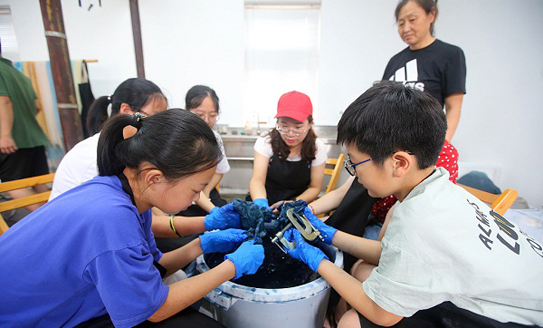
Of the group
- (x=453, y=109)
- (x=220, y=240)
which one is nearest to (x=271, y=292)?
(x=220, y=240)

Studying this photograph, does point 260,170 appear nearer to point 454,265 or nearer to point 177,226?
point 177,226

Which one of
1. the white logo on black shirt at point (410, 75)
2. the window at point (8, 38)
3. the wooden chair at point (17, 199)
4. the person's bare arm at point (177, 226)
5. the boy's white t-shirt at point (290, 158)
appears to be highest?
the window at point (8, 38)

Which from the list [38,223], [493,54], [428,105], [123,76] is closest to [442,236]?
[428,105]

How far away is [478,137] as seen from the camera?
6.88ft

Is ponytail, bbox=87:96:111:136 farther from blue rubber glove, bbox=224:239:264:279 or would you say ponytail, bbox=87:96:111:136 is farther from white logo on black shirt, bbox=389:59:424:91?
white logo on black shirt, bbox=389:59:424:91

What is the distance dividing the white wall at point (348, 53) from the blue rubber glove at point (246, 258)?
6.08 feet

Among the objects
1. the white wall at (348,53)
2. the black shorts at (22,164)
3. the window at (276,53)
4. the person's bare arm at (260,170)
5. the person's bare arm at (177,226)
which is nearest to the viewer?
the person's bare arm at (177,226)

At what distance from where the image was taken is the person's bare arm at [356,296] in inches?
21.6

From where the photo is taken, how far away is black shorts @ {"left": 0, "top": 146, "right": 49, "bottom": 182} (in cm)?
160

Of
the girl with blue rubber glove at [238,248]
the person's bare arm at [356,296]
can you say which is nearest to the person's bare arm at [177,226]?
the girl with blue rubber glove at [238,248]

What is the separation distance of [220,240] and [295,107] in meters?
0.75

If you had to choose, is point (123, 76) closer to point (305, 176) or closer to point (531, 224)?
point (305, 176)

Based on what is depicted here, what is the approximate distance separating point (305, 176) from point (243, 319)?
0.91 m

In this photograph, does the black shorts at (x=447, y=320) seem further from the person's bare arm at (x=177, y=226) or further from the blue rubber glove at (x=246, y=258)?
the person's bare arm at (x=177, y=226)
